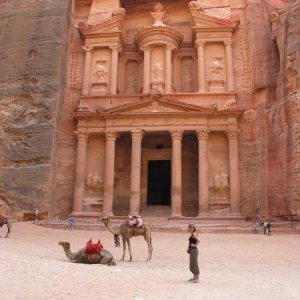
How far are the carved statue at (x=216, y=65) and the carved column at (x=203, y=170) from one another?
4690 mm

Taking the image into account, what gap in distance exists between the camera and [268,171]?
830 inches

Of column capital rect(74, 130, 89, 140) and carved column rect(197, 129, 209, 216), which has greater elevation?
column capital rect(74, 130, 89, 140)

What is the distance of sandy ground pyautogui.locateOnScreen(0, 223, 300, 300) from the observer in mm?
6086

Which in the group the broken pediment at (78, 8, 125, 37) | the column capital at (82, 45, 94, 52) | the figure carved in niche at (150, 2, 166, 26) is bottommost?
the column capital at (82, 45, 94, 52)

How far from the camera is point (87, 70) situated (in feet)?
84.7

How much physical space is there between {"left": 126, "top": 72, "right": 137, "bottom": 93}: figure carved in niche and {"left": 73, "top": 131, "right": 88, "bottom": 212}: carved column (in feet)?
16.9

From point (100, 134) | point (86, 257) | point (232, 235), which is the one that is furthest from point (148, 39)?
point (86, 257)

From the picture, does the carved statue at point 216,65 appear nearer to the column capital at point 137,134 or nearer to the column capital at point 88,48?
the column capital at point 137,134

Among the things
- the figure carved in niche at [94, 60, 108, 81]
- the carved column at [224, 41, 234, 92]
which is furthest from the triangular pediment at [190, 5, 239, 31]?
the figure carved in niche at [94, 60, 108, 81]

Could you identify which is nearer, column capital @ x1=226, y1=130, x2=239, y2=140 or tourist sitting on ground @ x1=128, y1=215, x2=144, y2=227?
tourist sitting on ground @ x1=128, y1=215, x2=144, y2=227

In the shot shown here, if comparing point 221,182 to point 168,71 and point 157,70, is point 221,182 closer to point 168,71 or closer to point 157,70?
point 168,71

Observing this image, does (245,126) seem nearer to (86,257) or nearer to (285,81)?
(285,81)

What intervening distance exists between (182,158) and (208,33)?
27.8 ft

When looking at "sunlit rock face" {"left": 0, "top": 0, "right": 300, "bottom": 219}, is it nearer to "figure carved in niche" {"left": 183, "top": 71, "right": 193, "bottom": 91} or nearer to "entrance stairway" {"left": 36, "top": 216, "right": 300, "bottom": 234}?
"figure carved in niche" {"left": 183, "top": 71, "right": 193, "bottom": 91}
